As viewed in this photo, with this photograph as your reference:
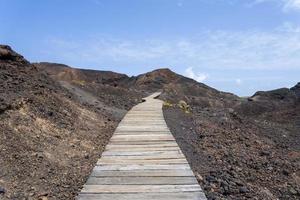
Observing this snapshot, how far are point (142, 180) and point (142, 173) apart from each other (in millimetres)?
319

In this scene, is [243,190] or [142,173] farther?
[243,190]

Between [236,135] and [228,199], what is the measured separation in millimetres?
7412

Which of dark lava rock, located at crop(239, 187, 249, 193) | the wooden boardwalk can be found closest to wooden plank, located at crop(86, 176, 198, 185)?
the wooden boardwalk

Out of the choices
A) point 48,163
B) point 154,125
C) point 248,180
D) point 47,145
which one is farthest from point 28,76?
point 248,180

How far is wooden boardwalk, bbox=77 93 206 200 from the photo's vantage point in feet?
16.6

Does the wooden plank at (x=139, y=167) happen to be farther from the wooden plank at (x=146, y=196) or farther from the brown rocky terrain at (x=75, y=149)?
the wooden plank at (x=146, y=196)

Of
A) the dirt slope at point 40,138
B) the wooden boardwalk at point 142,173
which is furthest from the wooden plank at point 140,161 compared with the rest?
the dirt slope at point 40,138

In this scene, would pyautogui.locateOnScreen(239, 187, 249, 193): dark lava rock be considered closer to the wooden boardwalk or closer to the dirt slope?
the wooden boardwalk

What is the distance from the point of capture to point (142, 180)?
18.4 ft

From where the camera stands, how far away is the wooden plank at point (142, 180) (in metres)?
5.48

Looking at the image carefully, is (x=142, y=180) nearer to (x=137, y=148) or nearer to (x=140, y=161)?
(x=140, y=161)

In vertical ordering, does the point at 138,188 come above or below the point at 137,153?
below

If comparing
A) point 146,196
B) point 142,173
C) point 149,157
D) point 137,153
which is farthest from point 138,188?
point 137,153

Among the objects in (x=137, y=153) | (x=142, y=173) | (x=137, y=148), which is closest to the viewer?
(x=142, y=173)
